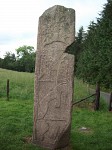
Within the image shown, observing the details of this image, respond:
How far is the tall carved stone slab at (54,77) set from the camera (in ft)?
30.0

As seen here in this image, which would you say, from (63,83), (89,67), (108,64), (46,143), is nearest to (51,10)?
(63,83)

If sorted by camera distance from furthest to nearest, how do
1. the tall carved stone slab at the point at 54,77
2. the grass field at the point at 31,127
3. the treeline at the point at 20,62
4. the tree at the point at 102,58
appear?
1. the treeline at the point at 20,62
2. the tree at the point at 102,58
3. the grass field at the point at 31,127
4. the tall carved stone slab at the point at 54,77

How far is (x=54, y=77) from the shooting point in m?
9.17

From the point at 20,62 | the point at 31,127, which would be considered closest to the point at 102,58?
the point at 31,127

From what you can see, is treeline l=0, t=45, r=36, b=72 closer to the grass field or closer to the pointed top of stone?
the grass field

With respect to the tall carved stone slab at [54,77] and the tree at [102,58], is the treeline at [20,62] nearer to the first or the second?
the tree at [102,58]

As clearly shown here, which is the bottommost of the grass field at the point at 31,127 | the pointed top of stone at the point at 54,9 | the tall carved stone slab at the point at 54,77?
the grass field at the point at 31,127

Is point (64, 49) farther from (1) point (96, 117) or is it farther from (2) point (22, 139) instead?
(1) point (96, 117)

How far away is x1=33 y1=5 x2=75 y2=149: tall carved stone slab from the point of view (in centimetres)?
913

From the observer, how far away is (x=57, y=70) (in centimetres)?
913

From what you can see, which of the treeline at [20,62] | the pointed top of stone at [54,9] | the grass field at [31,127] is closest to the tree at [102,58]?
the grass field at [31,127]

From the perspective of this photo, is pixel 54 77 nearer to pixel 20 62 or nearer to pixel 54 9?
pixel 54 9

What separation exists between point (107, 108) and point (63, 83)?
11404 mm

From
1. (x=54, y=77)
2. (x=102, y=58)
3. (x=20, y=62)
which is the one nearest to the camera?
(x=54, y=77)
